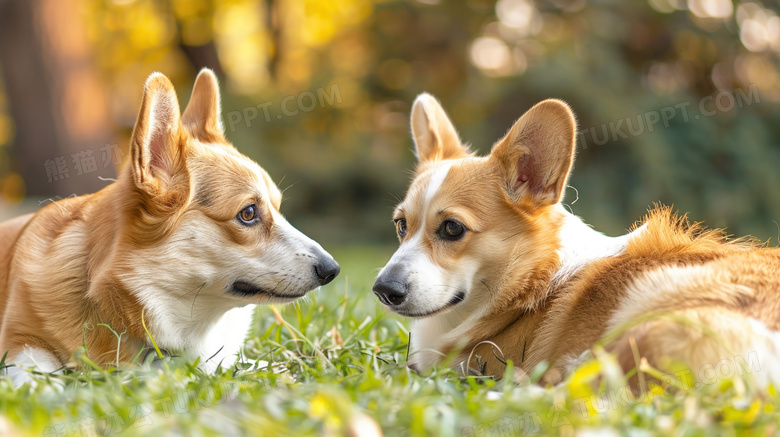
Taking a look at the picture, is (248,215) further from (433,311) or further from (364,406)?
(364,406)

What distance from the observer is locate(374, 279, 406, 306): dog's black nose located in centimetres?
273

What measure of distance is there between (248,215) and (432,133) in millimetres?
1205

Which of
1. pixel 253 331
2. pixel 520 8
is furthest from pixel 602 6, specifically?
pixel 253 331

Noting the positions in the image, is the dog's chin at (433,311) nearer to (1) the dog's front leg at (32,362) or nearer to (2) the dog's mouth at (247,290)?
(2) the dog's mouth at (247,290)

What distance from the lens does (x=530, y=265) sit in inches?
112

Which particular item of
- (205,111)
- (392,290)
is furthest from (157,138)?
(392,290)

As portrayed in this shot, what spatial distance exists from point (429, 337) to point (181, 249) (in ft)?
3.85

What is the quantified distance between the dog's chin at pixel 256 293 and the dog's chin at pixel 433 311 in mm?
444

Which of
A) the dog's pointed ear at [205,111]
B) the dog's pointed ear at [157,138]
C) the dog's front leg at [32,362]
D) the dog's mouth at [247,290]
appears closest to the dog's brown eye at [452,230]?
the dog's mouth at [247,290]

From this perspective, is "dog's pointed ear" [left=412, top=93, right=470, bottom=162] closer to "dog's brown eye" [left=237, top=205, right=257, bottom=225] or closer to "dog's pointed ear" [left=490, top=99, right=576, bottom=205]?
"dog's pointed ear" [left=490, top=99, right=576, bottom=205]

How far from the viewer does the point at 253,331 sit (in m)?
3.67

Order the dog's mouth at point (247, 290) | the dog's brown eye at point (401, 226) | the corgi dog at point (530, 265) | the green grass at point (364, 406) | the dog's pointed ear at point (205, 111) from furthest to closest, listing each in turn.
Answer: the dog's pointed ear at point (205, 111) → the dog's brown eye at point (401, 226) → the dog's mouth at point (247, 290) → the corgi dog at point (530, 265) → the green grass at point (364, 406)

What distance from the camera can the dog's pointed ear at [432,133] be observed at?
3.63m

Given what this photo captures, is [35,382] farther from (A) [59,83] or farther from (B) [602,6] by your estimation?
(B) [602,6]
